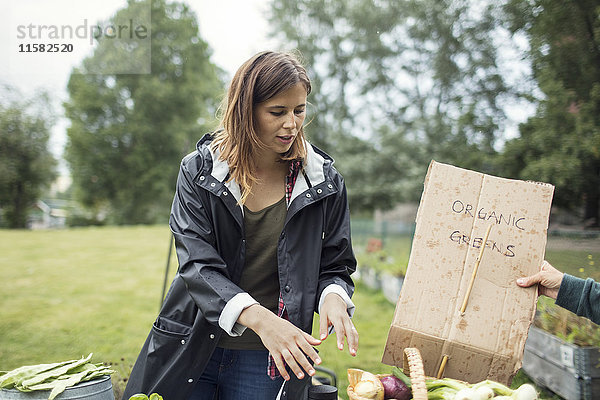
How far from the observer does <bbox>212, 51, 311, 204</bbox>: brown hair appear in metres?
1.48

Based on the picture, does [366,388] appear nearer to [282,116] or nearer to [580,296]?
[580,296]

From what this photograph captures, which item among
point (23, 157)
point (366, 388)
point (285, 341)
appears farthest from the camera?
point (23, 157)

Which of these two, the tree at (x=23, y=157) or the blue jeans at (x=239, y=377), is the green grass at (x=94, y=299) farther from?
the blue jeans at (x=239, y=377)

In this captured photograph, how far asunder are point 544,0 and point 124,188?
29.2ft

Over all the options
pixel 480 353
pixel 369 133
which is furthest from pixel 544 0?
pixel 369 133

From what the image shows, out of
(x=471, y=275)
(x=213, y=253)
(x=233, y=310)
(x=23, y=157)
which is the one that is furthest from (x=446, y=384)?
(x=23, y=157)

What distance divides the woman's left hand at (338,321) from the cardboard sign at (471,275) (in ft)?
0.51

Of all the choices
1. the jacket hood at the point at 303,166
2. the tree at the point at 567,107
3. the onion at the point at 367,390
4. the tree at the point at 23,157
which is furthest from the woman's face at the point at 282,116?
the tree at the point at 23,157

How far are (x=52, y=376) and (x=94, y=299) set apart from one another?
211 inches

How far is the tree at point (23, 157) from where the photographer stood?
23.4ft

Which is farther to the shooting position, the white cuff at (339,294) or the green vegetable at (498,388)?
the white cuff at (339,294)

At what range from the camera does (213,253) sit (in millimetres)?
1401

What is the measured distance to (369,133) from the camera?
1123 centimetres

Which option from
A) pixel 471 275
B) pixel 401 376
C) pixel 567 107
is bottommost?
pixel 401 376
